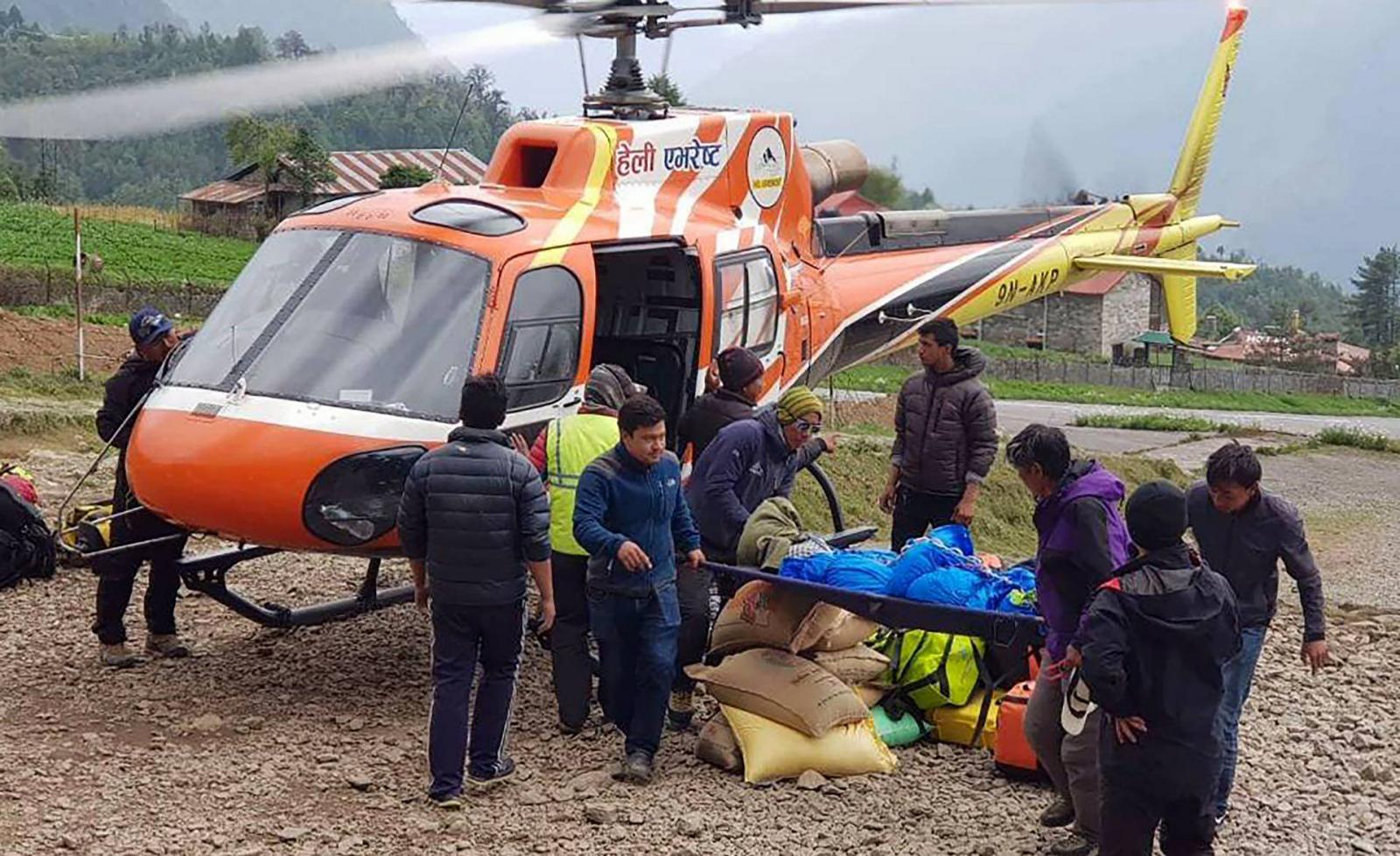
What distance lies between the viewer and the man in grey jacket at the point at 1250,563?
5668 millimetres

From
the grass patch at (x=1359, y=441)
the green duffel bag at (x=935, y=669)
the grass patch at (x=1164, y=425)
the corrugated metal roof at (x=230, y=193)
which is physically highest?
the corrugated metal roof at (x=230, y=193)

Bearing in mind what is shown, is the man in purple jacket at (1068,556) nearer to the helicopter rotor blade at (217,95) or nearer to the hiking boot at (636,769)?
the hiking boot at (636,769)

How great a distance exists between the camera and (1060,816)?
589 centimetres

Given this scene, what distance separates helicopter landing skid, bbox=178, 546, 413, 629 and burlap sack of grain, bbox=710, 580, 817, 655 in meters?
1.72

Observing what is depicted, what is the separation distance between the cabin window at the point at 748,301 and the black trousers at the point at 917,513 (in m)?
1.33

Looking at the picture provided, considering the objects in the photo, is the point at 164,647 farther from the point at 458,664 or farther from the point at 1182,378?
the point at 1182,378

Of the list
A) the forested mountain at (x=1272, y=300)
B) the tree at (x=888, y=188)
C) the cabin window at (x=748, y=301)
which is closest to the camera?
the cabin window at (x=748, y=301)

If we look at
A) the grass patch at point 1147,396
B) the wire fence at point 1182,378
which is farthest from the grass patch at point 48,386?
the wire fence at point 1182,378

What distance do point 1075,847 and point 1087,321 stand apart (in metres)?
49.9

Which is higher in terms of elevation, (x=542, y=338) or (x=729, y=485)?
(x=542, y=338)

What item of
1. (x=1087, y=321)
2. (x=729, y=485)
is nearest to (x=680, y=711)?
(x=729, y=485)

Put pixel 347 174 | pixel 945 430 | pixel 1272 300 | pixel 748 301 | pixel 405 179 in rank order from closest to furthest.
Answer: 1. pixel 945 430
2. pixel 748 301
3. pixel 405 179
4. pixel 347 174
5. pixel 1272 300

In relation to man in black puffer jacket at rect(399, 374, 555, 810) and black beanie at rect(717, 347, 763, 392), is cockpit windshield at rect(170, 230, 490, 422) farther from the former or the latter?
black beanie at rect(717, 347, 763, 392)

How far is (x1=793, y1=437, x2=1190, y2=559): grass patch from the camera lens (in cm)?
1479
